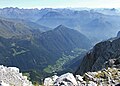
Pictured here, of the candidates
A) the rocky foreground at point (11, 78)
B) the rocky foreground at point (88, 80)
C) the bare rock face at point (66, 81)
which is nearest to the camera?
the rocky foreground at point (11, 78)

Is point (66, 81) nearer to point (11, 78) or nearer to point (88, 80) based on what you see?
point (88, 80)

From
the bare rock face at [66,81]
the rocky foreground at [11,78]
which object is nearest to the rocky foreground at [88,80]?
the bare rock face at [66,81]

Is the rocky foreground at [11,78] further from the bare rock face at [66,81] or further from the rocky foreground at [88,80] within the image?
the rocky foreground at [88,80]

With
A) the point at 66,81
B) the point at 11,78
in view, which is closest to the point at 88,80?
the point at 66,81

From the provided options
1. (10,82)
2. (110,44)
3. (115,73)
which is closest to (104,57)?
(110,44)

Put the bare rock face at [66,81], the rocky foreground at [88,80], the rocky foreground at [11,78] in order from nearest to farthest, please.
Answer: the rocky foreground at [11,78], the bare rock face at [66,81], the rocky foreground at [88,80]

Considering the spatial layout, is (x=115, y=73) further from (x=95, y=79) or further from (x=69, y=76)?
(x=69, y=76)

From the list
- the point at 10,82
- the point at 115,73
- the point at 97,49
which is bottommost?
the point at 97,49

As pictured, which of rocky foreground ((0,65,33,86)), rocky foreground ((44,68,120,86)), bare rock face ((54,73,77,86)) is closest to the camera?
rocky foreground ((0,65,33,86))

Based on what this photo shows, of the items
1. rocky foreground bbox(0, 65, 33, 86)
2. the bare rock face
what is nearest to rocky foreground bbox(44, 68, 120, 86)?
the bare rock face

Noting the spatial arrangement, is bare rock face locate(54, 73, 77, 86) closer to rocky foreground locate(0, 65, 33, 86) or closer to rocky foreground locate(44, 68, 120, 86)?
rocky foreground locate(44, 68, 120, 86)

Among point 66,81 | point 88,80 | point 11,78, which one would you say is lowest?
point 88,80
